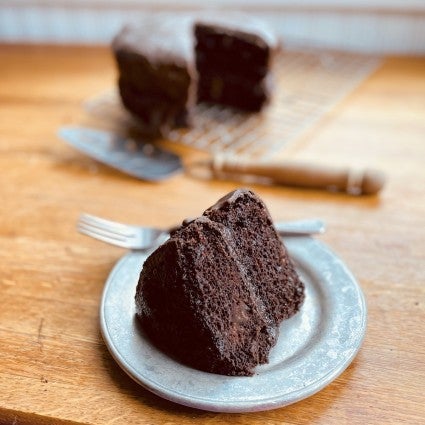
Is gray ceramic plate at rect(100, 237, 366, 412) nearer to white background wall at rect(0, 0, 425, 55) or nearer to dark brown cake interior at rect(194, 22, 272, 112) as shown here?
dark brown cake interior at rect(194, 22, 272, 112)

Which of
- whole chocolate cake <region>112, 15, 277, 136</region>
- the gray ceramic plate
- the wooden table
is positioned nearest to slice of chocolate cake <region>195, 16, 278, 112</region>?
whole chocolate cake <region>112, 15, 277, 136</region>

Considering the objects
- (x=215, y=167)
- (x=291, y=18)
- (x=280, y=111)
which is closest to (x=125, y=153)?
Answer: (x=215, y=167)

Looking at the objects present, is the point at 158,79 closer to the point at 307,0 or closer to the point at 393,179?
the point at 393,179

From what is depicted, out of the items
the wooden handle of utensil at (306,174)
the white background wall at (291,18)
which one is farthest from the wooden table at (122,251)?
the white background wall at (291,18)

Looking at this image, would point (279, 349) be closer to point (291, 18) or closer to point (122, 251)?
point (122, 251)

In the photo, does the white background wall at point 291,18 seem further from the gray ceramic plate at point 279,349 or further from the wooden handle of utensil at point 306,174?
the gray ceramic plate at point 279,349

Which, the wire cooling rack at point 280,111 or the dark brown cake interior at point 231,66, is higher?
the dark brown cake interior at point 231,66
